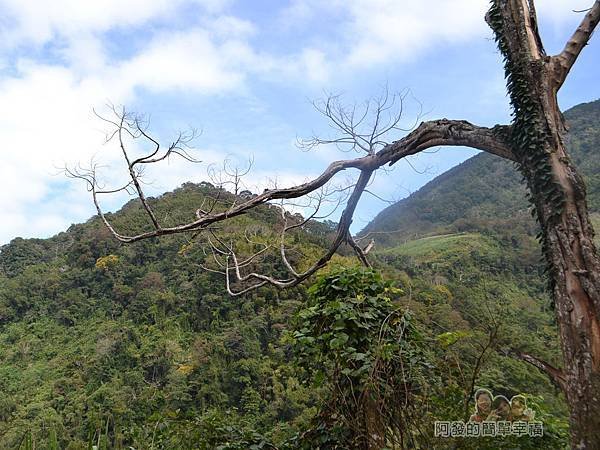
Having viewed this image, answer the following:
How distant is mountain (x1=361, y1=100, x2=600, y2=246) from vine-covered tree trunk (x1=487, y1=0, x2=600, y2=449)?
30558 millimetres

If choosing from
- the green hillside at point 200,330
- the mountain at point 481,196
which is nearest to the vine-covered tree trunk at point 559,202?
the green hillside at point 200,330

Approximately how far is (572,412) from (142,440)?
6.86 ft

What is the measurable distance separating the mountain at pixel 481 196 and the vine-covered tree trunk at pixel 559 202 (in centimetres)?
3056

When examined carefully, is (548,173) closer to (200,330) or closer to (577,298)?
(577,298)

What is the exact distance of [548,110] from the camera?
251 cm

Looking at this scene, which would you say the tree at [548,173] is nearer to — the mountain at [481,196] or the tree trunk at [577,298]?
the tree trunk at [577,298]

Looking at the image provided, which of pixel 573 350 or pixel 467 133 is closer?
pixel 573 350

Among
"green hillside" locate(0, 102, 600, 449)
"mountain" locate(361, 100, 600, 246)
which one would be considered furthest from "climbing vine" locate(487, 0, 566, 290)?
"mountain" locate(361, 100, 600, 246)

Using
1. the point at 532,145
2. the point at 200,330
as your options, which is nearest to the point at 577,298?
the point at 532,145

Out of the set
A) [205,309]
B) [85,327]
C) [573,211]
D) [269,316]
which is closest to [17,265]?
[85,327]

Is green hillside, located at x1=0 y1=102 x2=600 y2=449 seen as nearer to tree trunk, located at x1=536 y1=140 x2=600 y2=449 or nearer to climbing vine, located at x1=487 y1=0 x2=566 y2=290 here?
tree trunk, located at x1=536 y1=140 x2=600 y2=449

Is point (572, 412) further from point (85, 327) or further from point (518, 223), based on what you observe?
point (518, 223)

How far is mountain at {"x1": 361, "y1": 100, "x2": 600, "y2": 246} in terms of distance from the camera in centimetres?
3469

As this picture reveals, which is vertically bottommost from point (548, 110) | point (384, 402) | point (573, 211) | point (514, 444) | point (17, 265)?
point (514, 444)
